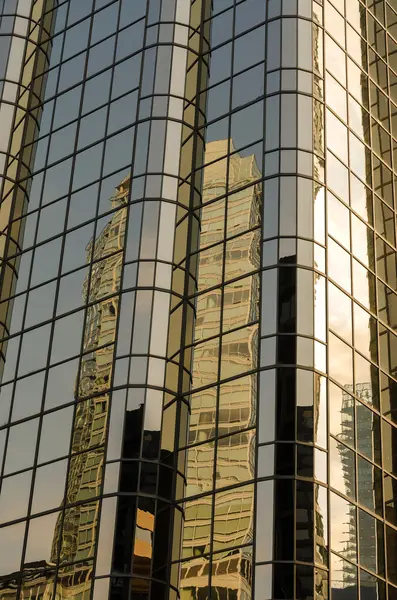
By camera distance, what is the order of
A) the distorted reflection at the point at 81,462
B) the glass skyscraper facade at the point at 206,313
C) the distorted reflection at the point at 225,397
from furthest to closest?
the distorted reflection at the point at 81,462 < the glass skyscraper facade at the point at 206,313 < the distorted reflection at the point at 225,397

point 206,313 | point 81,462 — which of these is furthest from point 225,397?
point 81,462

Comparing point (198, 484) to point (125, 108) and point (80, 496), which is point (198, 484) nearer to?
point (80, 496)

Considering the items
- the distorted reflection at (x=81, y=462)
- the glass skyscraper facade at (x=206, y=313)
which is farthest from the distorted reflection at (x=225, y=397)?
the distorted reflection at (x=81, y=462)

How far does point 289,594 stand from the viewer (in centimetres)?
3216

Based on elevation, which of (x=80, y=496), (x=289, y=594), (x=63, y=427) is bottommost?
(x=289, y=594)

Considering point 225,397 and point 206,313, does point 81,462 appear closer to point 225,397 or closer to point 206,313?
point 225,397

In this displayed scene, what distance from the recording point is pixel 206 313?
39281mm

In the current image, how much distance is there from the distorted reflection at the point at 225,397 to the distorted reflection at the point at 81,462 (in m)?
3.15

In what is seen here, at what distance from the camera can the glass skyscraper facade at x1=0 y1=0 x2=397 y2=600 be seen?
34.9 m

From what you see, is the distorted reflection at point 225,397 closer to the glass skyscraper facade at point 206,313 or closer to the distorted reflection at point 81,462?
the glass skyscraper facade at point 206,313

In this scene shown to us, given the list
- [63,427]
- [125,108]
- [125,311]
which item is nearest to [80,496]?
[63,427]

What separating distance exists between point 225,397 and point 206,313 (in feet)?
12.2

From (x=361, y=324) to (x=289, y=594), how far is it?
437 inches

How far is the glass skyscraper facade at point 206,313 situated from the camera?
34906 mm
